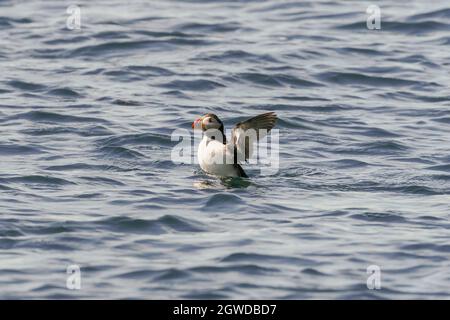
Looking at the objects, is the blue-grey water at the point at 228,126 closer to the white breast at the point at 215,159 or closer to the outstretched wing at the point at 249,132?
the white breast at the point at 215,159

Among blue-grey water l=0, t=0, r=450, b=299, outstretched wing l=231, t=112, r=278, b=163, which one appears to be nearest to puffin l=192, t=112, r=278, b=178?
outstretched wing l=231, t=112, r=278, b=163

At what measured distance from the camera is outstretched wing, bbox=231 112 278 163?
A: 44.6ft

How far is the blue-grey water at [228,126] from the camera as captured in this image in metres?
A: 11.1

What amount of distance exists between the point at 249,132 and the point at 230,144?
1.42 ft

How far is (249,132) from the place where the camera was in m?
13.7

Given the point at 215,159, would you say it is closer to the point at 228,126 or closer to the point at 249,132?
the point at 249,132

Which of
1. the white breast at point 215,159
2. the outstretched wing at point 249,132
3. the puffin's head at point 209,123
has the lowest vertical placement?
the white breast at point 215,159

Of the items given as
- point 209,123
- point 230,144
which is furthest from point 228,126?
point 230,144

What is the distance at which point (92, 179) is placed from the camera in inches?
568

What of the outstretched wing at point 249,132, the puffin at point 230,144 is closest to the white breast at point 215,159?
the puffin at point 230,144

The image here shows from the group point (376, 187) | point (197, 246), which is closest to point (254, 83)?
point (376, 187)

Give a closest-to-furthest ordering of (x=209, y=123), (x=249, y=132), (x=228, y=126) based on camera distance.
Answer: (x=249, y=132), (x=209, y=123), (x=228, y=126)

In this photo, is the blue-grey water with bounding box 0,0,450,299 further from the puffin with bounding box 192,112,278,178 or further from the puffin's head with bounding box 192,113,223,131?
the puffin's head with bounding box 192,113,223,131

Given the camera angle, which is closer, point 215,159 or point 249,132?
point 249,132
